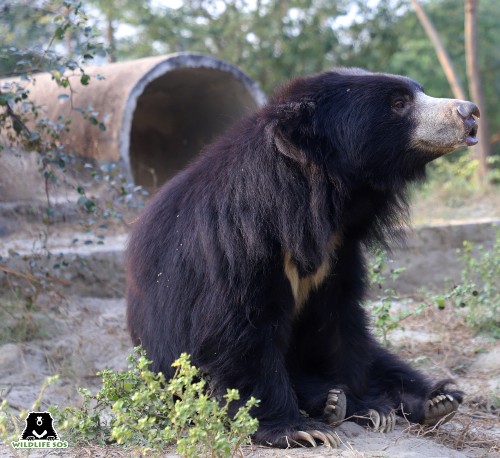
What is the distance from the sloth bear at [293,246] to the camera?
8.84 feet

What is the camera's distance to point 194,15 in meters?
11.6

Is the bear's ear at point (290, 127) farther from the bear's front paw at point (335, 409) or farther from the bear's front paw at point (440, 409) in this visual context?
the bear's front paw at point (440, 409)

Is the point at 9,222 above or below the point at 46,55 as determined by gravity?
below

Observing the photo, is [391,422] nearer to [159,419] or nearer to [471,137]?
[159,419]

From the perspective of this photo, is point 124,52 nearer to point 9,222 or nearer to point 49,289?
point 9,222

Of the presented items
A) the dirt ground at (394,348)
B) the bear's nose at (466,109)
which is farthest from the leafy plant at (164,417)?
the bear's nose at (466,109)

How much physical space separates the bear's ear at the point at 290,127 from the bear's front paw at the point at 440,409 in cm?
105

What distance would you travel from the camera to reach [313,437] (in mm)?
2645

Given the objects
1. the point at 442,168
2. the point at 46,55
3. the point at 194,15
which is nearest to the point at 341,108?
the point at 46,55

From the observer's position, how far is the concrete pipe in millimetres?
5965

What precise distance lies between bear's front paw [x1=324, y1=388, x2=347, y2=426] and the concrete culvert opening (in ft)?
14.2

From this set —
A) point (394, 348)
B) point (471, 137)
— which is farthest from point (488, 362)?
point (471, 137)

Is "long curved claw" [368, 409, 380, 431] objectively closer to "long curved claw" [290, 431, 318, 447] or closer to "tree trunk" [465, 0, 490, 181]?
"long curved claw" [290, 431, 318, 447]

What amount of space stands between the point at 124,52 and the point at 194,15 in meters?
1.28
